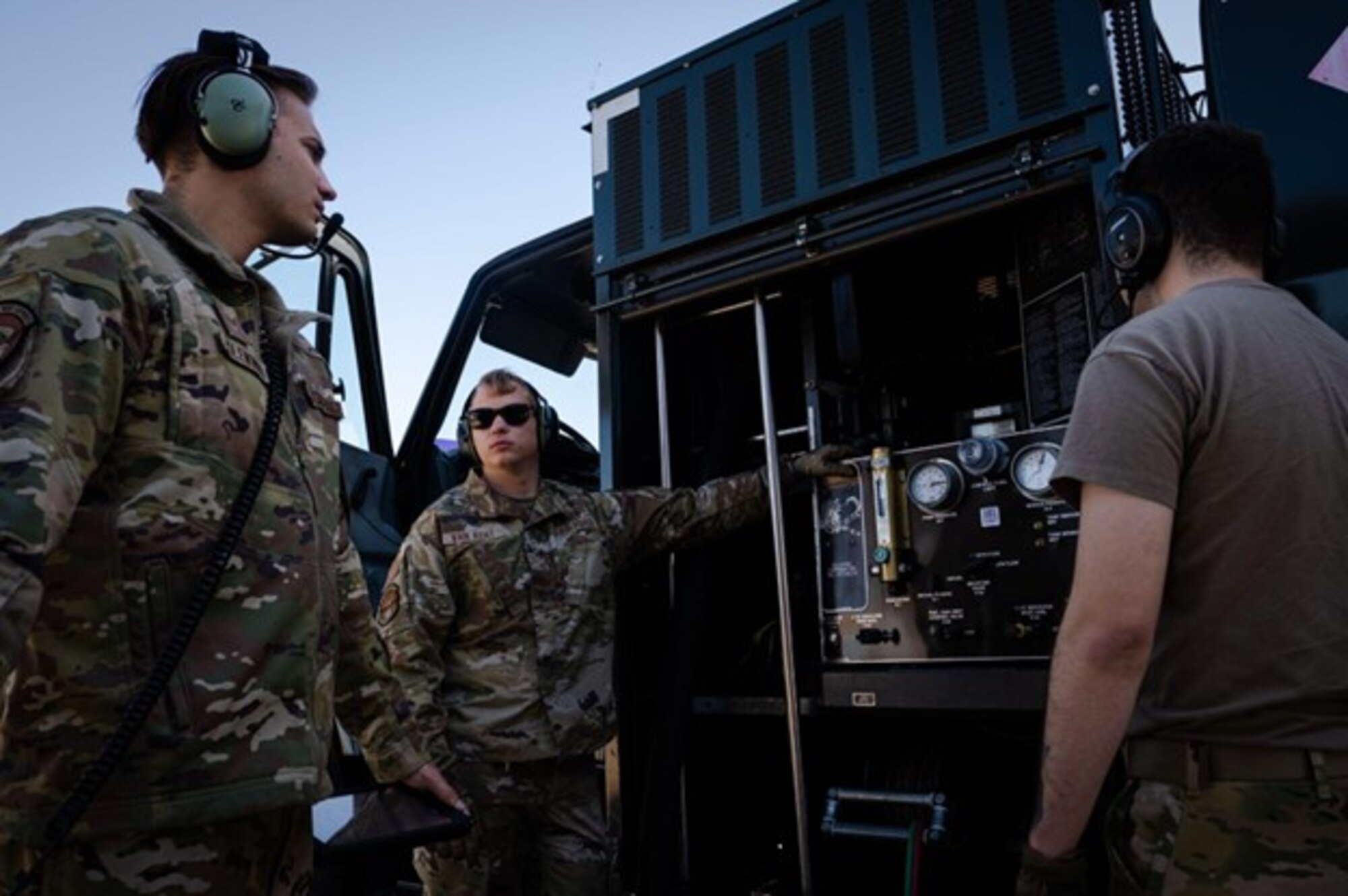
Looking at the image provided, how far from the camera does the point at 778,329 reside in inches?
137

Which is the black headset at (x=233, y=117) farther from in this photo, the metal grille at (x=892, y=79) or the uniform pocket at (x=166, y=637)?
the metal grille at (x=892, y=79)

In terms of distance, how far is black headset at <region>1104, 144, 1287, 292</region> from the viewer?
62.8 inches

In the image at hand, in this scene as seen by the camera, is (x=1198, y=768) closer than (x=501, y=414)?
Yes

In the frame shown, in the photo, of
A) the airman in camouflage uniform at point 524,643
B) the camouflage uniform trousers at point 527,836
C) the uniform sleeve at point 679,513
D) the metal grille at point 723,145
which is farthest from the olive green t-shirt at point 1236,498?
the camouflage uniform trousers at point 527,836

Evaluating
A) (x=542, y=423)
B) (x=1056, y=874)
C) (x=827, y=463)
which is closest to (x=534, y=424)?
(x=542, y=423)

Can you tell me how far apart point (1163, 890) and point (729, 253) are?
2238 mm

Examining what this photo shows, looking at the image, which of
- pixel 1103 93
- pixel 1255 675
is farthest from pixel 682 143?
pixel 1255 675

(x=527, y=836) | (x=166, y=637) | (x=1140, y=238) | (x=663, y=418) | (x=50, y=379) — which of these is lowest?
(x=527, y=836)

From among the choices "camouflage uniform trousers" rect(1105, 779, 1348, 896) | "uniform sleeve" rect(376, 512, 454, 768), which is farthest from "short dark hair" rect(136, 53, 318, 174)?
"camouflage uniform trousers" rect(1105, 779, 1348, 896)

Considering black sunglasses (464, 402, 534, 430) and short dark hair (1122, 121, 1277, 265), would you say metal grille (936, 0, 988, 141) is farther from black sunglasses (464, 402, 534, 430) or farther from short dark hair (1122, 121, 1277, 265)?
black sunglasses (464, 402, 534, 430)

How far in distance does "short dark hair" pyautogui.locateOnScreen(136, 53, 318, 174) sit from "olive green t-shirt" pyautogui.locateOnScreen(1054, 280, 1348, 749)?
1.53 metres

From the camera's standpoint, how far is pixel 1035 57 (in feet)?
8.36

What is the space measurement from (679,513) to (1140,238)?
1.83 metres

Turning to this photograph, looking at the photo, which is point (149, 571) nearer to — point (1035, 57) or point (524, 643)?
point (524, 643)
